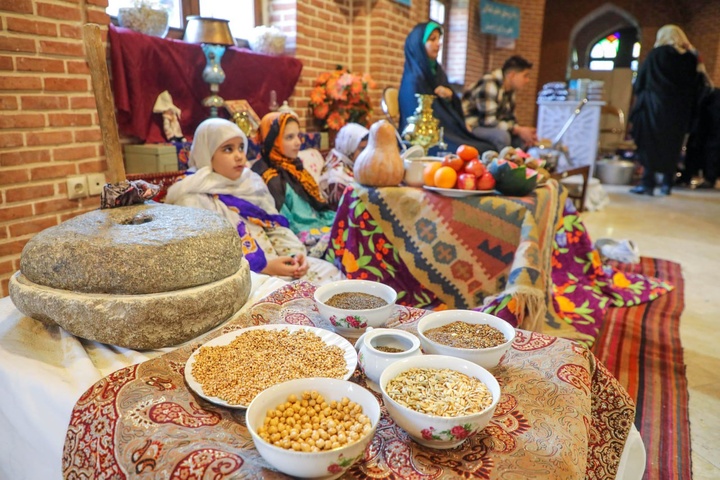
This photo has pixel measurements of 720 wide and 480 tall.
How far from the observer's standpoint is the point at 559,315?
2.43 m

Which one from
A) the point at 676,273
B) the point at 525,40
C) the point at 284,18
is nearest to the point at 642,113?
the point at 525,40

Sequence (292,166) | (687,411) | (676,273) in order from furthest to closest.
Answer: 1. (676,273)
2. (292,166)
3. (687,411)

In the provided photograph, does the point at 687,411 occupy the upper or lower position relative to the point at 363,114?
lower

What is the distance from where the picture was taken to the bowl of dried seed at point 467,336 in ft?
2.95

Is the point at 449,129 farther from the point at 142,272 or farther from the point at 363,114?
the point at 142,272

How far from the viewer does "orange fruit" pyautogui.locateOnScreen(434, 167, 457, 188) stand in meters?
2.09

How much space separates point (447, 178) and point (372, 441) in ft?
4.86

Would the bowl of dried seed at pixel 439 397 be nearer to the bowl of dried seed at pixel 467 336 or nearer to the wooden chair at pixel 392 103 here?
A: the bowl of dried seed at pixel 467 336

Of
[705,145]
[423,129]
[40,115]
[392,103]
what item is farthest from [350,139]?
[705,145]

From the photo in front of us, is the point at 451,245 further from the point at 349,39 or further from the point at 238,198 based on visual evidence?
the point at 349,39

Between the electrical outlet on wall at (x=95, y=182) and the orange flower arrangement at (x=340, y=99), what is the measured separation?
2101mm

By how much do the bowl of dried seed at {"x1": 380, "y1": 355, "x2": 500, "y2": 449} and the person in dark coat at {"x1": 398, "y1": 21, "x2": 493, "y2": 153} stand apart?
12.0ft

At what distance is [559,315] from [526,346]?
153 centimetres

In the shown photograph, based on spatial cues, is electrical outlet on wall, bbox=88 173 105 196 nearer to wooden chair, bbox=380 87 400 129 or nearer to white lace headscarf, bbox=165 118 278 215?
white lace headscarf, bbox=165 118 278 215
